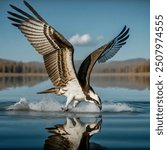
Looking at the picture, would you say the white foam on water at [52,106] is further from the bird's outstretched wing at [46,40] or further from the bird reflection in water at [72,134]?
the bird's outstretched wing at [46,40]

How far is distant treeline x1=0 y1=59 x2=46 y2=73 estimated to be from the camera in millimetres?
2230

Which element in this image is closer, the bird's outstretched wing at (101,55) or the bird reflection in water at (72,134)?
the bird reflection in water at (72,134)

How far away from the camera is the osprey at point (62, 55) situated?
2135mm

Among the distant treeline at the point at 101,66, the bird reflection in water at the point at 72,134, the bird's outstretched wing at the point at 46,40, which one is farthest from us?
the distant treeline at the point at 101,66

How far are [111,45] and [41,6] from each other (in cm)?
42

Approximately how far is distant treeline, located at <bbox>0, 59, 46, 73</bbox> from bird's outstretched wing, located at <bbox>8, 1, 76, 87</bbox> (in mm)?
68

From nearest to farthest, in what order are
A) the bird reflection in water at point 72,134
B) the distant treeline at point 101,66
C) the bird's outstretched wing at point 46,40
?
the bird reflection in water at point 72,134
the bird's outstretched wing at point 46,40
the distant treeline at point 101,66

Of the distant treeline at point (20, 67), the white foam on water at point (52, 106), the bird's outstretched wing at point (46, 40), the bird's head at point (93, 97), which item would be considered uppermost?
the bird's outstretched wing at point (46, 40)

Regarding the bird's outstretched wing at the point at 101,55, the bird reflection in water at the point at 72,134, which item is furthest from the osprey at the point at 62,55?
the bird reflection in water at the point at 72,134

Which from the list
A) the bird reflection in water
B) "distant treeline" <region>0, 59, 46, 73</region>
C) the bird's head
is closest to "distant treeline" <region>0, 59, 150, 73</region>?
"distant treeline" <region>0, 59, 46, 73</region>

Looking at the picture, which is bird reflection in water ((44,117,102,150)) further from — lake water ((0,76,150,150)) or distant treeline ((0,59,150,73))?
distant treeline ((0,59,150,73))

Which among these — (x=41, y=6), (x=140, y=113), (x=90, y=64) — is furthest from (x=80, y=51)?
(x=140, y=113)

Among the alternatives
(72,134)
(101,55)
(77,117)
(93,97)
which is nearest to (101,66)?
(101,55)

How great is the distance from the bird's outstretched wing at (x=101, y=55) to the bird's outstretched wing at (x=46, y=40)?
0.06m
